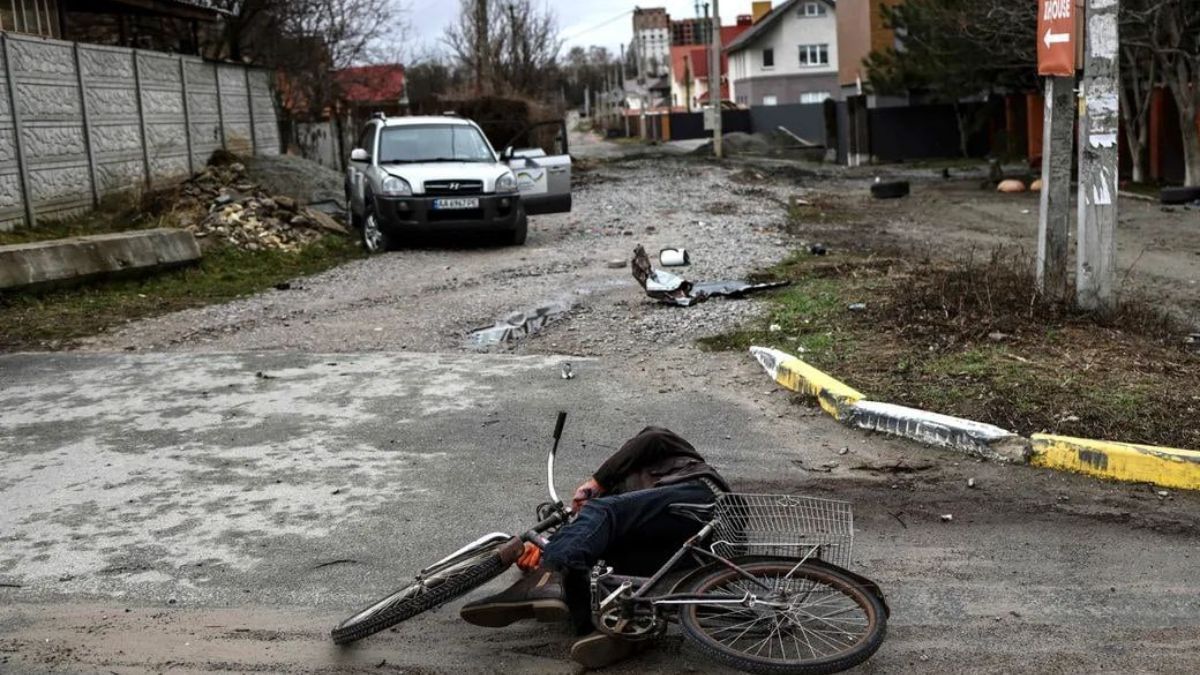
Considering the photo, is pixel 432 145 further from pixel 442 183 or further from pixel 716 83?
pixel 716 83

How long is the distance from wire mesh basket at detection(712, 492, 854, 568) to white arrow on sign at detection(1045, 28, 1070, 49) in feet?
16.7

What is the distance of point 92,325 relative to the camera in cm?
1043

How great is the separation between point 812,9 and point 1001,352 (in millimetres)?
69028

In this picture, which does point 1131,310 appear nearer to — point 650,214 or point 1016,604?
point 1016,604

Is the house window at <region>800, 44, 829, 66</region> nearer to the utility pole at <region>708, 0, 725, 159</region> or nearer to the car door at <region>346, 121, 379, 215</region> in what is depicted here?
the utility pole at <region>708, 0, 725, 159</region>

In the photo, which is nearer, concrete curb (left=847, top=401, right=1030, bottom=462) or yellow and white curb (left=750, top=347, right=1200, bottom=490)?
yellow and white curb (left=750, top=347, right=1200, bottom=490)

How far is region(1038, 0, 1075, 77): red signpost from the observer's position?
800 cm

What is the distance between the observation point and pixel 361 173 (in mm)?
16812

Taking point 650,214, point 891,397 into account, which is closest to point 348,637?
point 891,397

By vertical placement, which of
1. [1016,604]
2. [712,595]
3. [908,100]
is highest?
[908,100]

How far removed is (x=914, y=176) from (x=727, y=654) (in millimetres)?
30736

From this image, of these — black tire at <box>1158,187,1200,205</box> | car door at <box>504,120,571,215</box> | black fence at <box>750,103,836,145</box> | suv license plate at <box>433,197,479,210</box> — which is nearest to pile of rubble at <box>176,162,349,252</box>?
suv license plate at <box>433,197,479,210</box>

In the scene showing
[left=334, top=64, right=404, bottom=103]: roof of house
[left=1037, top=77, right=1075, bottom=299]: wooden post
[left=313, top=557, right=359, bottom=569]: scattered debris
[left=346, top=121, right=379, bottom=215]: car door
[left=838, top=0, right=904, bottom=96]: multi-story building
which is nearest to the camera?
[left=313, top=557, right=359, bottom=569]: scattered debris

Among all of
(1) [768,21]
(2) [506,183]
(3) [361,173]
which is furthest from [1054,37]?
(1) [768,21]
